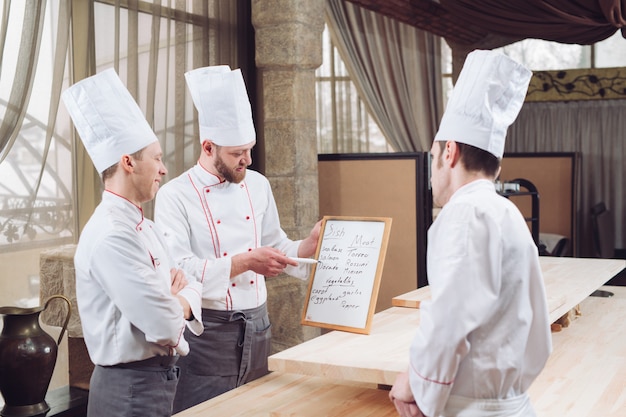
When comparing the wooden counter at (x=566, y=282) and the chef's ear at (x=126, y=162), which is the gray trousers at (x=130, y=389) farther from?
the wooden counter at (x=566, y=282)

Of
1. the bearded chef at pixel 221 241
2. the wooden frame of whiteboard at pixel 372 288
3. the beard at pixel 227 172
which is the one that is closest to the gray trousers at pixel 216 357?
the bearded chef at pixel 221 241

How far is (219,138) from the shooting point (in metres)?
2.78

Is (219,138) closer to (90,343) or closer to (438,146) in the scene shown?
(90,343)

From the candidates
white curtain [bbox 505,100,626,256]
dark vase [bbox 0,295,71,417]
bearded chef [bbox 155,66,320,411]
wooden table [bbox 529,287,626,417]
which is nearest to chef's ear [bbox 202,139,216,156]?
bearded chef [bbox 155,66,320,411]

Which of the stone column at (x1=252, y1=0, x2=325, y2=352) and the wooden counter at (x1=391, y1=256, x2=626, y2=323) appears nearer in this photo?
the wooden counter at (x1=391, y1=256, x2=626, y2=323)

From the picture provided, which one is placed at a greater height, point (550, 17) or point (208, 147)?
point (550, 17)

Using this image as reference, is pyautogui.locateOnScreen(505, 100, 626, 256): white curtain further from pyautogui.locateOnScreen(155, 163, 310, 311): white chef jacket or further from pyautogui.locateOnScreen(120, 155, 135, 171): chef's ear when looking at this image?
pyautogui.locateOnScreen(120, 155, 135, 171): chef's ear

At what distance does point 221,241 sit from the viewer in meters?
2.78

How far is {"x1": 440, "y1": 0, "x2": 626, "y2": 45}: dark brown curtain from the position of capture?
4.86 metres

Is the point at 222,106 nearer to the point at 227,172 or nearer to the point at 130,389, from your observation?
the point at 227,172

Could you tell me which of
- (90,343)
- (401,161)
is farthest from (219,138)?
(401,161)

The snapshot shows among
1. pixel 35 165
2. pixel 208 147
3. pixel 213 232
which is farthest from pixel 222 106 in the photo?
pixel 35 165

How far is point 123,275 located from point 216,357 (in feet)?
2.80

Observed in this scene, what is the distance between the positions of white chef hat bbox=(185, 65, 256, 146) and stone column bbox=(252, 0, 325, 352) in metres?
1.73
